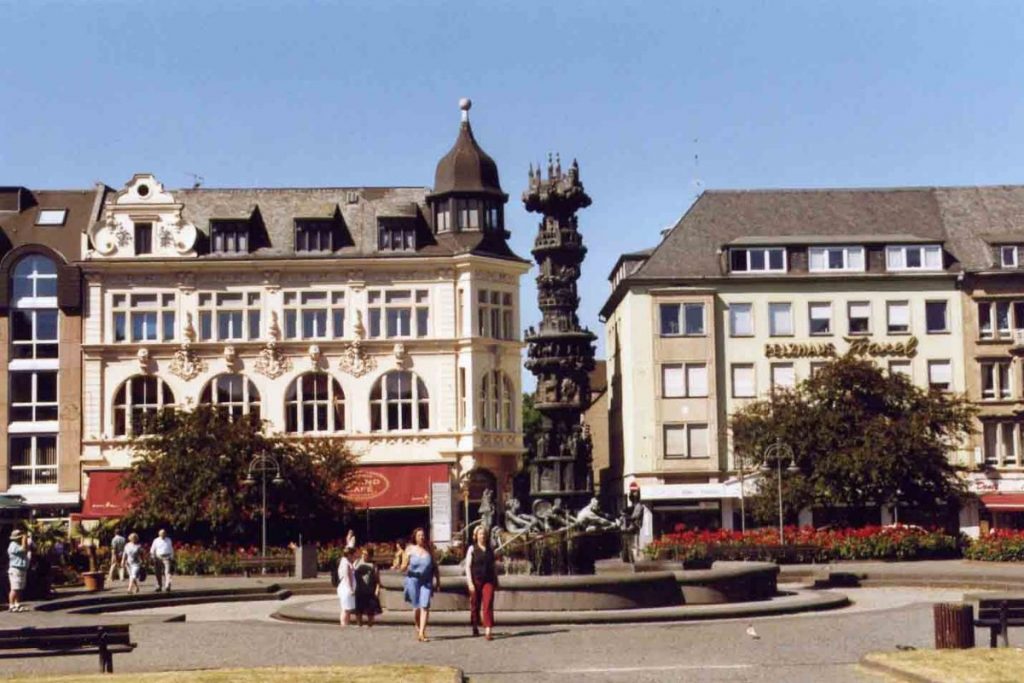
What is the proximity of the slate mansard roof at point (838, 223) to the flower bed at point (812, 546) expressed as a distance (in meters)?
22.1

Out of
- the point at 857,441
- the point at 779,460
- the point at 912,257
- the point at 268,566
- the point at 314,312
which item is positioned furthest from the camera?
the point at 912,257

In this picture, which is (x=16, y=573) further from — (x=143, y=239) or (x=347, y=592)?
(x=143, y=239)

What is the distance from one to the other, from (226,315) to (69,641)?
166ft

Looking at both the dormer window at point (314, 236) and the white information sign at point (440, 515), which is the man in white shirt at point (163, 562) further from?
the dormer window at point (314, 236)

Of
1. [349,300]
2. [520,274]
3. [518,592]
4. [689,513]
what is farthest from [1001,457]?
[518,592]

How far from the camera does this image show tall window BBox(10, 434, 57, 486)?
71250 mm

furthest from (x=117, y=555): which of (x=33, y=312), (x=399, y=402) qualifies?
(x=33, y=312)

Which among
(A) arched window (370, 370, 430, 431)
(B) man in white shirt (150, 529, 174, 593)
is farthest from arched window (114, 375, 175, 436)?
(B) man in white shirt (150, 529, 174, 593)

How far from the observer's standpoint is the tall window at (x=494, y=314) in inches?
2864

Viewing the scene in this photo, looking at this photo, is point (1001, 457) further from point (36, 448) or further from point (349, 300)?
point (36, 448)

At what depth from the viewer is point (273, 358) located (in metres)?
71.9

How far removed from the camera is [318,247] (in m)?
73.4

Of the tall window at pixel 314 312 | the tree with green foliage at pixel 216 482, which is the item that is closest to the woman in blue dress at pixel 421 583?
the tree with green foliage at pixel 216 482

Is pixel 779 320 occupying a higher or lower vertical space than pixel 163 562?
higher
